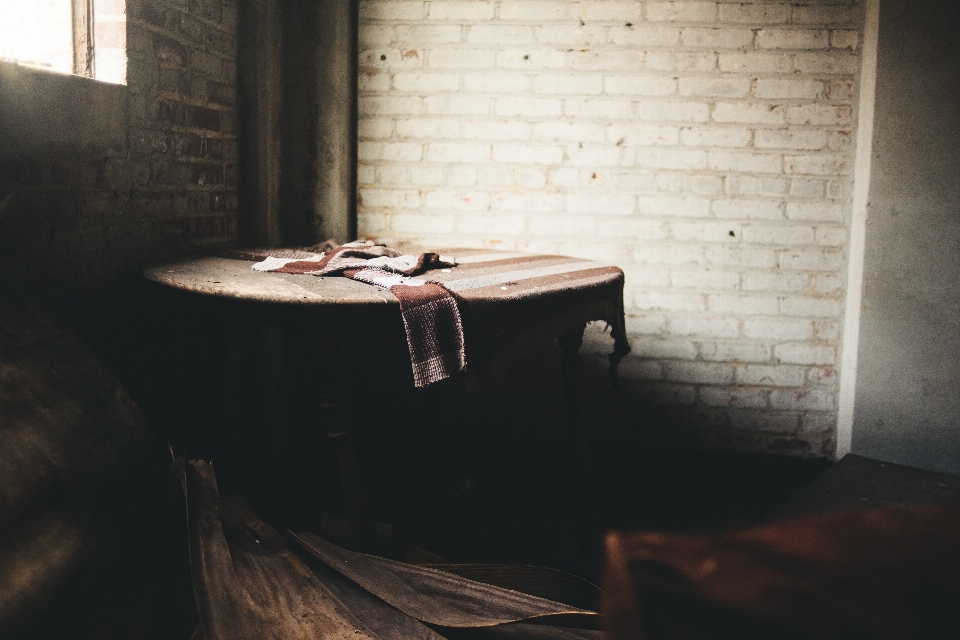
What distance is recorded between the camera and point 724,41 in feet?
7.79

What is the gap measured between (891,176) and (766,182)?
0.42 m

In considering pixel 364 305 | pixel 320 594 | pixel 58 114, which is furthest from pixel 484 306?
pixel 58 114

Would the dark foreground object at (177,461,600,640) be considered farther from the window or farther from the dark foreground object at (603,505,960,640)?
the window

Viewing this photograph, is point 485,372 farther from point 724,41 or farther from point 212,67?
point 724,41

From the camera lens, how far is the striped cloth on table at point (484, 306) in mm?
1330

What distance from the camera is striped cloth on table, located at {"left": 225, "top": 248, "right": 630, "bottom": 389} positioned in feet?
4.36

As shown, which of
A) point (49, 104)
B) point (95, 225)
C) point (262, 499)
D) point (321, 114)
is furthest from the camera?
point (321, 114)

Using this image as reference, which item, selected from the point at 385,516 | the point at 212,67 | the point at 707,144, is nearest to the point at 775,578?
the point at 385,516

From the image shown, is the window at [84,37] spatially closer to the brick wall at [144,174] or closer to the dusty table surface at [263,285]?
the brick wall at [144,174]

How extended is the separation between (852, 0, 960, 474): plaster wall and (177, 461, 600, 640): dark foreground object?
5.96 feet

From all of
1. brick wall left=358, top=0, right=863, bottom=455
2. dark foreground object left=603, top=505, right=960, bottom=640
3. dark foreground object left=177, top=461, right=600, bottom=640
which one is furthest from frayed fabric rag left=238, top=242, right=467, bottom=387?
brick wall left=358, top=0, right=863, bottom=455

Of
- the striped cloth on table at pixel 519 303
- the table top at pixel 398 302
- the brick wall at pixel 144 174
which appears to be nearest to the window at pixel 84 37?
the brick wall at pixel 144 174

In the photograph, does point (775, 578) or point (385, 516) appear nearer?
point (775, 578)

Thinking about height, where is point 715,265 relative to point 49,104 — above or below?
below
